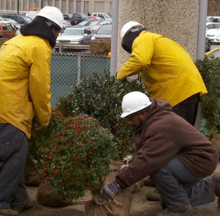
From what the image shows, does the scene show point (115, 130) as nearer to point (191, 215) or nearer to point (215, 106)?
point (191, 215)

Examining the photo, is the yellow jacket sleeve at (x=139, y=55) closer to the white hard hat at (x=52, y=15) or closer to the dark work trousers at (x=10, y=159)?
the white hard hat at (x=52, y=15)

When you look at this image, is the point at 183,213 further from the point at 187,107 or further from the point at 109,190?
the point at 187,107

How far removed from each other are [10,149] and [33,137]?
0.41m

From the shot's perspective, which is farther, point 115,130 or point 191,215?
point 115,130

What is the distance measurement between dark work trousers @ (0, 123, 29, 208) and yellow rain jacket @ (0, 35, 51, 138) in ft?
0.25

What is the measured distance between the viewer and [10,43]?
585 centimetres

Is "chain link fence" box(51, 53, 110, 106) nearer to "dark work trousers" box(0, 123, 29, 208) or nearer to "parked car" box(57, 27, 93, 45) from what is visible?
"dark work trousers" box(0, 123, 29, 208)

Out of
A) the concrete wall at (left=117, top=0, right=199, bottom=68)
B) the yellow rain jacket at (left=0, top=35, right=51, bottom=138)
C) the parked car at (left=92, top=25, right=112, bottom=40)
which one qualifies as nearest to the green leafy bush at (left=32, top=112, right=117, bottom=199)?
the yellow rain jacket at (left=0, top=35, right=51, bottom=138)

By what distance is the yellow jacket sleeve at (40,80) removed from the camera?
5613 mm

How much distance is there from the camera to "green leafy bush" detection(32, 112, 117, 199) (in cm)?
536

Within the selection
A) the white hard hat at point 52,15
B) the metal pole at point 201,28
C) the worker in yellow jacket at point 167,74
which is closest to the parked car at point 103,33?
the metal pole at point 201,28

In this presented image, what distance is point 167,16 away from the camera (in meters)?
7.89

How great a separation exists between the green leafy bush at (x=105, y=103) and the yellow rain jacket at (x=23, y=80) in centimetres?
79

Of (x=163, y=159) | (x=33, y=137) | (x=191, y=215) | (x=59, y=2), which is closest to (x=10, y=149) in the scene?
(x=33, y=137)
